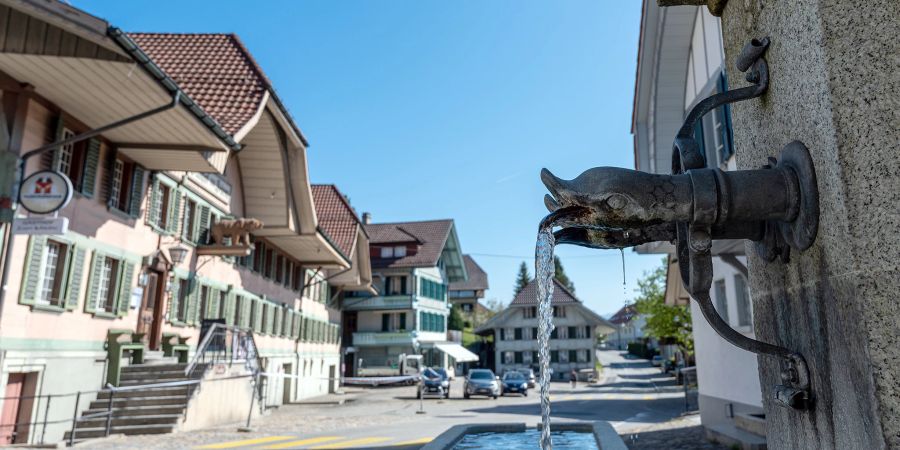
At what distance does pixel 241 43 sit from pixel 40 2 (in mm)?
11383

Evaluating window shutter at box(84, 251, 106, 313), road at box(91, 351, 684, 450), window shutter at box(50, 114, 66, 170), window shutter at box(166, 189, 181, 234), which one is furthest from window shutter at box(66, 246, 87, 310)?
window shutter at box(166, 189, 181, 234)

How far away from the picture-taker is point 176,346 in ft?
56.1

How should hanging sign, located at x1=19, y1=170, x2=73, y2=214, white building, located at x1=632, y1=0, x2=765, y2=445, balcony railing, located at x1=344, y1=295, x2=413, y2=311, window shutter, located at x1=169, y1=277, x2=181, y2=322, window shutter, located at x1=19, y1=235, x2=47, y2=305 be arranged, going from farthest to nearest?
balcony railing, located at x1=344, y1=295, x2=413, y2=311 < window shutter, located at x1=169, y1=277, x2=181, y2=322 < window shutter, located at x1=19, y1=235, x2=47, y2=305 < hanging sign, located at x1=19, y1=170, x2=73, y2=214 < white building, located at x1=632, y1=0, x2=765, y2=445

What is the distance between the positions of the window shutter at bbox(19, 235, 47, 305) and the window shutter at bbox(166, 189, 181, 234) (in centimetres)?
505

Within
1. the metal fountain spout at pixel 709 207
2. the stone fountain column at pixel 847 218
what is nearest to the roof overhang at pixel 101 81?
the metal fountain spout at pixel 709 207

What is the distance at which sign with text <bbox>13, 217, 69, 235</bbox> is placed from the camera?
387 inches

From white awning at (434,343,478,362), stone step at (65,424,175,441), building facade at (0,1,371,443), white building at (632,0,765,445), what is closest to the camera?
white building at (632,0,765,445)

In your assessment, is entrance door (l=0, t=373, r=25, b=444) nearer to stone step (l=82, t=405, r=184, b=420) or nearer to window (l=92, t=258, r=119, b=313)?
stone step (l=82, t=405, r=184, b=420)

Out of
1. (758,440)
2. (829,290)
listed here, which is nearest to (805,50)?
(829,290)

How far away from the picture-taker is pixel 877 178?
135cm

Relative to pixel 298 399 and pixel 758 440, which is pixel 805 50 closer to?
pixel 758 440

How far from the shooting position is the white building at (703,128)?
10.2 metres

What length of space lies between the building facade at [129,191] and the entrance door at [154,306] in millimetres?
37

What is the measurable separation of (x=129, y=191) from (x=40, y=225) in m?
5.20
